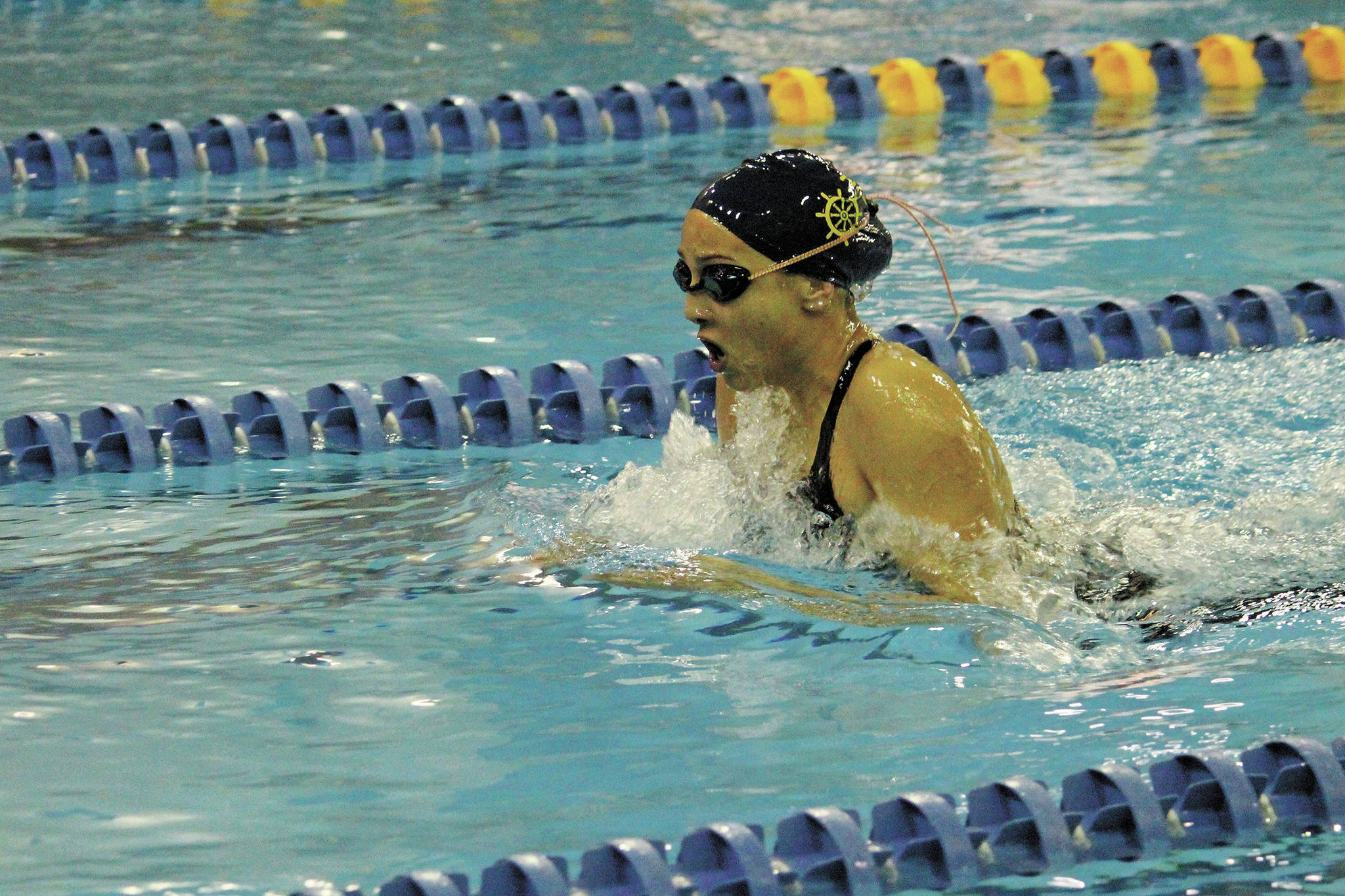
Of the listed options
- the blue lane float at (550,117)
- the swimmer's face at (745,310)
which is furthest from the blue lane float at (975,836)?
the blue lane float at (550,117)

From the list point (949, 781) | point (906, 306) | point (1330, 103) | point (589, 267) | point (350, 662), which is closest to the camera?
point (949, 781)

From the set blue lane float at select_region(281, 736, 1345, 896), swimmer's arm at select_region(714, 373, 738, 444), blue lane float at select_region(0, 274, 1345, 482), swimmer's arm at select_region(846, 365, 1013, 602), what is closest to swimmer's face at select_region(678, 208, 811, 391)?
swimmer's arm at select_region(846, 365, 1013, 602)

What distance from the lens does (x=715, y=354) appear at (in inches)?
124

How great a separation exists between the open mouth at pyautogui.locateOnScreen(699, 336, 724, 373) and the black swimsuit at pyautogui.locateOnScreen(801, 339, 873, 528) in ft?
0.66

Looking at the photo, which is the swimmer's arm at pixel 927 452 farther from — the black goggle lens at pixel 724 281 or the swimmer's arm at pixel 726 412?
the swimmer's arm at pixel 726 412

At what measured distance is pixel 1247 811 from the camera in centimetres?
257

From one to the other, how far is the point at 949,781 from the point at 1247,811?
424 mm

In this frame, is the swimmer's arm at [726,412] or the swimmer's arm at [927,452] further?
the swimmer's arm at [726,412]

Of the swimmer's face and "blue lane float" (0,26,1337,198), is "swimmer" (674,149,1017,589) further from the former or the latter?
"blue lane float" (0,26,1337,198)

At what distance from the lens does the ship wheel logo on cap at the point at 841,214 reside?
3.11m

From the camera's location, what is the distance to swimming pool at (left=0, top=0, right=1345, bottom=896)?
8.86 ft

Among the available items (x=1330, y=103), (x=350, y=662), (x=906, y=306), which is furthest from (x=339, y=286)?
(x=1330, y=103)

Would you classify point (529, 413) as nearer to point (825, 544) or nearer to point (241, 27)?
point (825, 544)

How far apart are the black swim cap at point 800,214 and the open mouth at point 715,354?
18 cm
